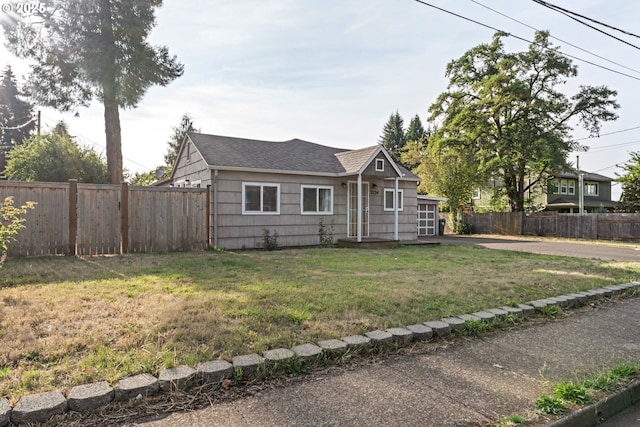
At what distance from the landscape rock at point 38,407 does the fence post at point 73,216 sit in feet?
25.1

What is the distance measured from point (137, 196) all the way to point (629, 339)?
1000cm

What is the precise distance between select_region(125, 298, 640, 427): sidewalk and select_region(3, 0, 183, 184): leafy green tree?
14510 millimetres

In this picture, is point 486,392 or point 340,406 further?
point 486,392

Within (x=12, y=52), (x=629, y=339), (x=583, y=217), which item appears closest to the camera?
(x=629, y=339)

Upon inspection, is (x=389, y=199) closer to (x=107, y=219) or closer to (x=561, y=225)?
(x=107, y=219)

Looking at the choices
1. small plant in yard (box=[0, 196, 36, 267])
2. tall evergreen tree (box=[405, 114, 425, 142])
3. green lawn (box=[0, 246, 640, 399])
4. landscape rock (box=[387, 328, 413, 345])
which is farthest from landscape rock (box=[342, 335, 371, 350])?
tall evergreen tree (box=[405, 114, 425, 142])

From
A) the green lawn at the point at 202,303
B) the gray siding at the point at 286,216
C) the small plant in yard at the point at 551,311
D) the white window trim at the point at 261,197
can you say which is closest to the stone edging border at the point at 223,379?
the green lawn at the point at 202,303

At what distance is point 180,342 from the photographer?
3.24 metres

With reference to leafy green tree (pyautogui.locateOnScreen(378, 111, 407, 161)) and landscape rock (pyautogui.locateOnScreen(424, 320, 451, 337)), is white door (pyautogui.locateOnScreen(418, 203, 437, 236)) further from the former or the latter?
leafy green tree (pyautogui.locateOnScreen(378, 111, 407, 161))

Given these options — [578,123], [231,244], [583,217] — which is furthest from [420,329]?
[578,123]

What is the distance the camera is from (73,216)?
8.77m

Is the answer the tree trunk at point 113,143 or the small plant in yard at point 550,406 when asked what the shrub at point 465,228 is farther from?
the small plant in yard at point 550,406

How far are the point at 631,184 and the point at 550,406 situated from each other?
28664mm

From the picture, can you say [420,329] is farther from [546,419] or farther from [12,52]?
[12,52]
